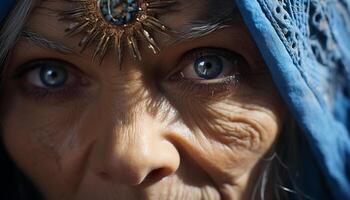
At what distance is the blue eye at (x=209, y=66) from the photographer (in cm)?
157

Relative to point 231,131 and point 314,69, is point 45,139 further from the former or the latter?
point 314,69

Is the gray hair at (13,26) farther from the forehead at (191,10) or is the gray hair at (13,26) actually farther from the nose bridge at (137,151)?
the nose bridge at (137,151)

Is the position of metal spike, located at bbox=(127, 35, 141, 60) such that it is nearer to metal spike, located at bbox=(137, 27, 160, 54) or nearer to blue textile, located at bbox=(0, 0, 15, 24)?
metal spike, located at bbox=(137, 27, 160, 54)

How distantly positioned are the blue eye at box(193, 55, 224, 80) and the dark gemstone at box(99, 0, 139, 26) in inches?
7.4

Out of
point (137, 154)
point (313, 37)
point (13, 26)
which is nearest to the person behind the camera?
point (137, 154)

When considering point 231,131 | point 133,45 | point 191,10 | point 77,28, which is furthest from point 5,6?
point 231,131

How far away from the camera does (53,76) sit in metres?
1.62

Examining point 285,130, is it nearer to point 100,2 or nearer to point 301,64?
point 301,64

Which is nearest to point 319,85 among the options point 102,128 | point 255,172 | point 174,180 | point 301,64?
point 301,64

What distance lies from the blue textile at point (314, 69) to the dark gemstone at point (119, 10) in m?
0.21

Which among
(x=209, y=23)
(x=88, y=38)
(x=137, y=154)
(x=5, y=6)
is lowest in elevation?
(x=137, y=154)

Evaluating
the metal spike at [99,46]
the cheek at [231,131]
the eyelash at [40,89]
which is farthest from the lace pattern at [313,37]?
the eyelash at [40,89]

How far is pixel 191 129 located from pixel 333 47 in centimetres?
41

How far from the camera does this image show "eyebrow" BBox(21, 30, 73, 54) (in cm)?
152
